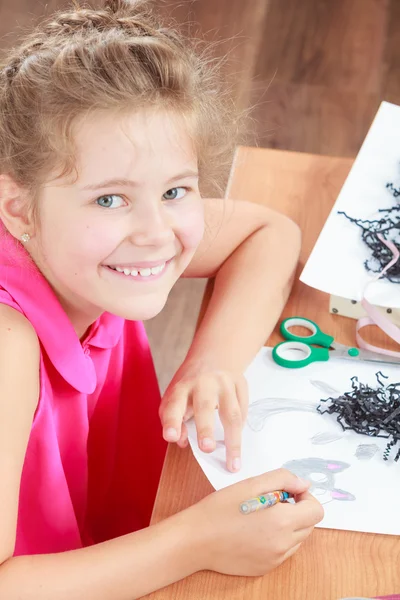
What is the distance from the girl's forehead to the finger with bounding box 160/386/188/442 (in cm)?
22

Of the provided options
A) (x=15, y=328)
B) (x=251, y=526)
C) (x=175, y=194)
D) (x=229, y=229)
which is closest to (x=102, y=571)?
(x=251, y=526)

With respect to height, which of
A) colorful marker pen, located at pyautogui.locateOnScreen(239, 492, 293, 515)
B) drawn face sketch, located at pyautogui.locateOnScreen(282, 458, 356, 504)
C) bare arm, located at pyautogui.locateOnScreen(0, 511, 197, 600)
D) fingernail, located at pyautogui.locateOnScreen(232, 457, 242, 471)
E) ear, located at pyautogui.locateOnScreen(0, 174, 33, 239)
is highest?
ear, located at pyautogui.locateOnScreen(0, 174, 33, 239)

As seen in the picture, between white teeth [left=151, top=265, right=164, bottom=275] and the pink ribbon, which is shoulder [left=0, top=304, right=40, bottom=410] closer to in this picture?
white teeth [left=151, top=265, right=164, bottom=275]

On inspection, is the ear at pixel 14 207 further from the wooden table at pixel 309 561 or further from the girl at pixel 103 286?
the wooden table at pixel 309 561

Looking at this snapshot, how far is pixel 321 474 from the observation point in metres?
0.78

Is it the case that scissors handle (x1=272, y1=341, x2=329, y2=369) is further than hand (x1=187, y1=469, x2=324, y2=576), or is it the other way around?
scissors handle (x1=272, y1=341, x2=329, y2=369)

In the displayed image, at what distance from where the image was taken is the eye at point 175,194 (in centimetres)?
79

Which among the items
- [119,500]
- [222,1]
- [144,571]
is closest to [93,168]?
[144,571]

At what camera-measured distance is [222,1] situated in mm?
2904

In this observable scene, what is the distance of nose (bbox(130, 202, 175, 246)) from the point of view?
0.75m

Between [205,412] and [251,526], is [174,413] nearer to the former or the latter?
[205,412]

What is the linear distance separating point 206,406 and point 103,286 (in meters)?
0.15

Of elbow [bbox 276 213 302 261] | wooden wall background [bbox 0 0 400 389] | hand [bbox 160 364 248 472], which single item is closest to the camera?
hand [bbox 160 364 248 472]

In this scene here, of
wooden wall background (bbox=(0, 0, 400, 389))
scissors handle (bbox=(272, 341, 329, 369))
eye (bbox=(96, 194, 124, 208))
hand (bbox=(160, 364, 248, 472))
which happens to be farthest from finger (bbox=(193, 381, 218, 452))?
wooden wall background (bbox=(0, 0, 400, 389))
